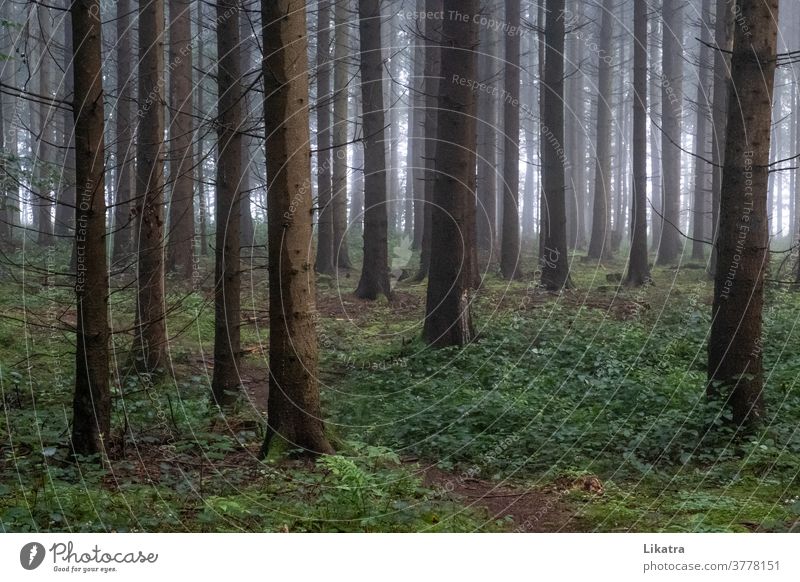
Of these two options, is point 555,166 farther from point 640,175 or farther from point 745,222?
point 745,222

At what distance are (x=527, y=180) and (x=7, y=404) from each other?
58.0m

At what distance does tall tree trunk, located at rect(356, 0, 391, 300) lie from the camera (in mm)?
19719

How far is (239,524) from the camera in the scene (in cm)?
599

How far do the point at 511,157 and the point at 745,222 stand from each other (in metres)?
17.6

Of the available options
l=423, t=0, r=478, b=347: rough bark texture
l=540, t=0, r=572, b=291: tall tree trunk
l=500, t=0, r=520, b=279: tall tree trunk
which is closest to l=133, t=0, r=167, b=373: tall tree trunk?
l=423, t=0, r=478, b=347: rough bark texture

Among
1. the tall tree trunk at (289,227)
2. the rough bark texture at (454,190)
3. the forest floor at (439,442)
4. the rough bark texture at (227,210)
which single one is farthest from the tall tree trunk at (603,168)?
the tall tree trunk at (289,227)

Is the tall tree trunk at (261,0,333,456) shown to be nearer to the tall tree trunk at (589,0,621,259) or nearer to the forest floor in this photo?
the forest floor

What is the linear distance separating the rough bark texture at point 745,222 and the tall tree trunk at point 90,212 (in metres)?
6.31

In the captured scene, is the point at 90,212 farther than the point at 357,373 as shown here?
No

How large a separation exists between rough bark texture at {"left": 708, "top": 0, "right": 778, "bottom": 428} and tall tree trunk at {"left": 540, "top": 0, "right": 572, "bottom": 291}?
11.5 metres

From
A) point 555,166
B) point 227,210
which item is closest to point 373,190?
point 555,166

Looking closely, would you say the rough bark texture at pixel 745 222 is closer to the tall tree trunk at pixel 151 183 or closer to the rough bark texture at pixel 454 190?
the rough bark texture at pixel 454 190

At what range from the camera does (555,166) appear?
20891 mm

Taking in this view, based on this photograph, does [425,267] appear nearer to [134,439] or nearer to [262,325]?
[262,325]
